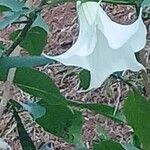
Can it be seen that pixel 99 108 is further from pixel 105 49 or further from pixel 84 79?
pixel 105 49

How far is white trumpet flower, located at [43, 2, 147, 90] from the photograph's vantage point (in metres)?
0.60

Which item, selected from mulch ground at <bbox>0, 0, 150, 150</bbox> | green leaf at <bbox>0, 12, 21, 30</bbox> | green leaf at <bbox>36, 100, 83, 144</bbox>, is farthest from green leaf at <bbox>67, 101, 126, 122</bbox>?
→ mulch ground at <bbox>0, 0, 150, 150</bbox>

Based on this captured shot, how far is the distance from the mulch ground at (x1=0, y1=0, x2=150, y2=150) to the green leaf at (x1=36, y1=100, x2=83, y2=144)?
5.17 ft

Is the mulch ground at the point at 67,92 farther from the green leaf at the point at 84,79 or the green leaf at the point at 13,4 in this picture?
the green leaf at the point at 13,4

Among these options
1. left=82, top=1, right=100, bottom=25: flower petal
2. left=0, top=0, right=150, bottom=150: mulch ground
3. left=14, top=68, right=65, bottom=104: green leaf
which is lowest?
left=0, top=0, right=150, bottom=150: mulch ground

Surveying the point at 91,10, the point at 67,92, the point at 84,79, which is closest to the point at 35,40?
the point at 84,79

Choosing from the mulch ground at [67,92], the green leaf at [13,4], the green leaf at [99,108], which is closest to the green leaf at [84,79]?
the green leaf at [99,108]

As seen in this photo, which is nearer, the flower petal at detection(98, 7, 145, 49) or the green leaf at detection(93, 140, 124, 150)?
the flower petal at detection(98, 7, 145, 49)

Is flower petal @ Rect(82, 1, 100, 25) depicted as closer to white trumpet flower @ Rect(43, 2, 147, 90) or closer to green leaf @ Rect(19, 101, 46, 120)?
white trumpet flower @ Rect(43, 2, 147, 90)

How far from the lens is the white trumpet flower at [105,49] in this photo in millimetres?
596

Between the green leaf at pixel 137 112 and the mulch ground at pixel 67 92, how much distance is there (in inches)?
66.6

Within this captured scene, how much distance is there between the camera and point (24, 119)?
111 inches

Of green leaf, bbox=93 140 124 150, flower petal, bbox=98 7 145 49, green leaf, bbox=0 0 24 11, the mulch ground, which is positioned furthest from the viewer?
the mulch ground

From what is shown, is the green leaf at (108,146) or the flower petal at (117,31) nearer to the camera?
the flower petal at (117,31)
